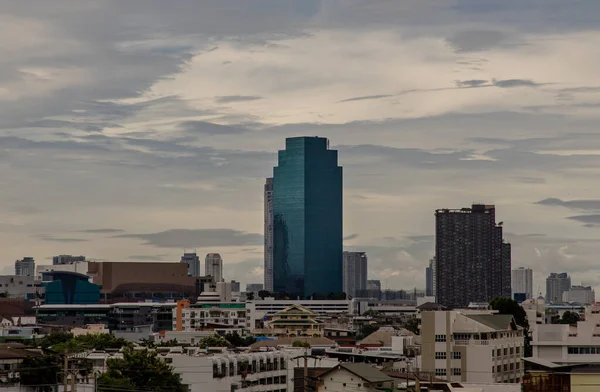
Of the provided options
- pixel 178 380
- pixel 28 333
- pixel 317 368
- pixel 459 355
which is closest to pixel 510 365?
pixel 459 355

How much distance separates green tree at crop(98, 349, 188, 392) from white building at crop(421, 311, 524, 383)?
21825 millimetres

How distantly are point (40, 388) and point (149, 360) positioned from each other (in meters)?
8.97

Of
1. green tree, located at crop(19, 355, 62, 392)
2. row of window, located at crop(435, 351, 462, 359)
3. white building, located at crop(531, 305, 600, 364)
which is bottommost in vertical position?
green tree, located at crop(19, 355, 62, 392)

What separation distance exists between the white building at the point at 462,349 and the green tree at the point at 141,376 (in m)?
21.8

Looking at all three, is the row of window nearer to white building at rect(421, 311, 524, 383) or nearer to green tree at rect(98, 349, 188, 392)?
white building at rect(421, 311, 524, 383)

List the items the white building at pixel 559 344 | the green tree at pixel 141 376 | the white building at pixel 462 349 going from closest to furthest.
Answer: the green tree at pixel 141 376 < the white building at pixel 559 344 < the white building at pixel 462 349

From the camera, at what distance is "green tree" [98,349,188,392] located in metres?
80.7

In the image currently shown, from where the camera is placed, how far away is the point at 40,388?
3401 inches

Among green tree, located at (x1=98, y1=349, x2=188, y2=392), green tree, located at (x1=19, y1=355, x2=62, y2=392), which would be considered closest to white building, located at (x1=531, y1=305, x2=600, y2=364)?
green tree, located at (x1=98, y1=349, x2=188, y2=392)

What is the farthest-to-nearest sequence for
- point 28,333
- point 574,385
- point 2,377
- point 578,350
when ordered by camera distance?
point 28,333, point 2,377, point 578,350, point 574,385

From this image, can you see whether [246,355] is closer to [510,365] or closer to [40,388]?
[40,388]

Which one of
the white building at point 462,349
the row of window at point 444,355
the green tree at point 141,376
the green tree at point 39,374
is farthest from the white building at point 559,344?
the green tree at point 39,374

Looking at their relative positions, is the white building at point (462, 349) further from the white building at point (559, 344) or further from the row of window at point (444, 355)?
the white building at point (559, 344)

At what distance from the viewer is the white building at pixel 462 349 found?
9531cm
